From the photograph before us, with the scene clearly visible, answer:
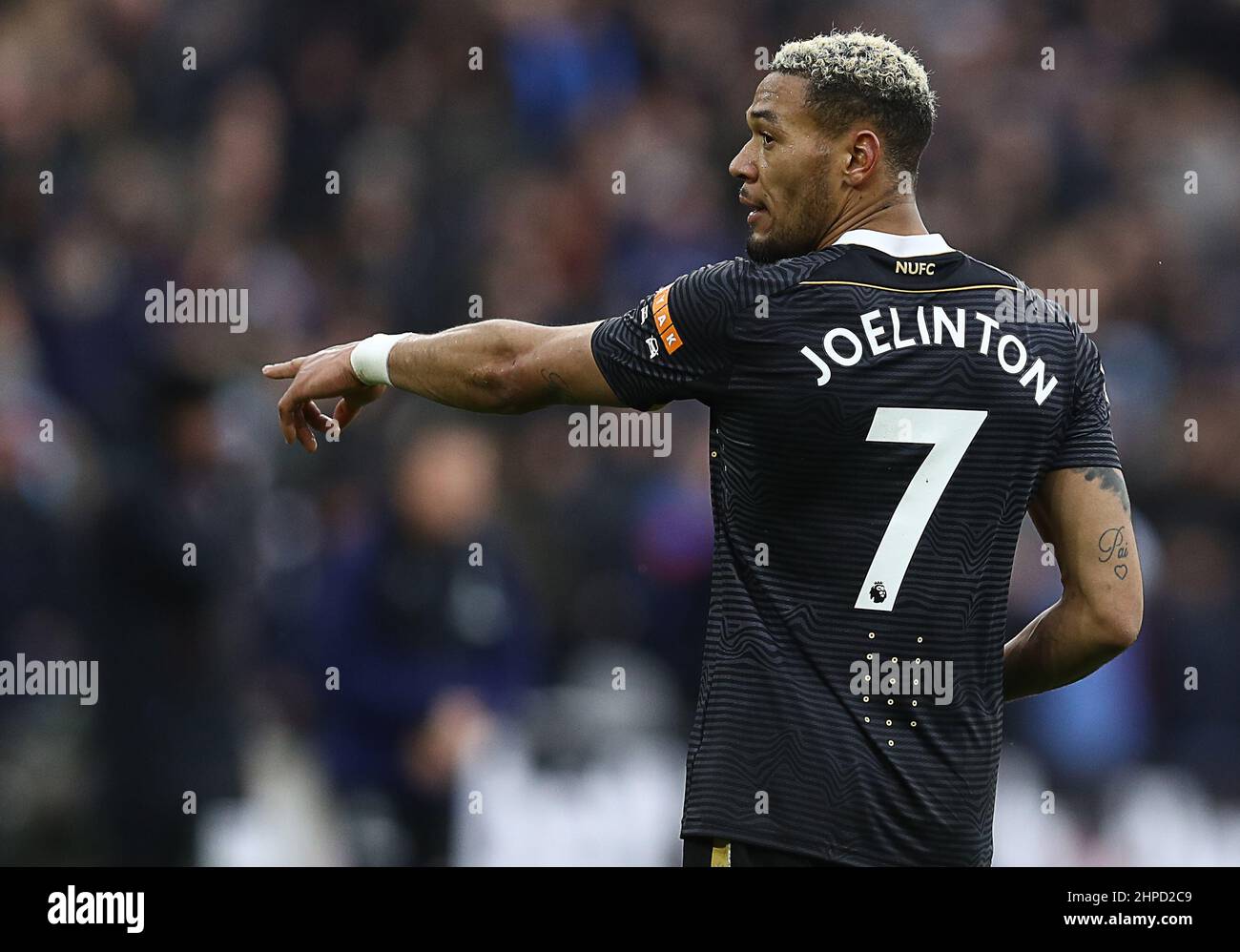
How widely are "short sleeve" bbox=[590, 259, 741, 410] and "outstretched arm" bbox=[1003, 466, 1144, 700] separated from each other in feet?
2.11

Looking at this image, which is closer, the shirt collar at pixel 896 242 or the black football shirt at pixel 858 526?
the black football shirt at pixel 858 526

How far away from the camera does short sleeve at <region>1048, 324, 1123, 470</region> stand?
3.03 m

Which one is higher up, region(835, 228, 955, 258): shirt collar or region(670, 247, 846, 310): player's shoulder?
region(835, 228, 955, 258): shirt collar

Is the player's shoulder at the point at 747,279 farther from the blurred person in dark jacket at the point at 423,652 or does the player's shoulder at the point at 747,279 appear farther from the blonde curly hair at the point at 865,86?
the blurred person in dark jacket at the point at 423,652

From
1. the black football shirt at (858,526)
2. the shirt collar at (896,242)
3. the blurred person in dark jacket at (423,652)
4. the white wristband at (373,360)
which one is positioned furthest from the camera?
the blurred person in dark jacket at (423,652)

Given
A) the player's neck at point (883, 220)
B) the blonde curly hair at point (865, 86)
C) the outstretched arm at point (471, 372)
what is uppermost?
the blonde curly hair at point (865, 86)

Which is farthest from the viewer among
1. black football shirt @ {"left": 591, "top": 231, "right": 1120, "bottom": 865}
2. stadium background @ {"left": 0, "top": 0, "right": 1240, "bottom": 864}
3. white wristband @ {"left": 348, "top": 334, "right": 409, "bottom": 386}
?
stadium background @ {"left": 0, "top": 0, "right": 1240, "bottom": 864}

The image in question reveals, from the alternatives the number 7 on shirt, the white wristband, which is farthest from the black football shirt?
the white wristband

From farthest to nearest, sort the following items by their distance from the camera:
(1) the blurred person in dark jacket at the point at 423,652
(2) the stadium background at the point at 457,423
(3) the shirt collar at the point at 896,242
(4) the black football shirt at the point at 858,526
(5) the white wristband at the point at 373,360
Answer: (2) the stadium background at the point at 457,423 < (1) the blurred person in dark jacket at the point at 423,652 < (5) the white wristband at the point at 373,360 < (3) the shirt collar at the point at 896,242 < (4) the black football shirt at the point at 858,526

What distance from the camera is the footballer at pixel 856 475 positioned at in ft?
9.40

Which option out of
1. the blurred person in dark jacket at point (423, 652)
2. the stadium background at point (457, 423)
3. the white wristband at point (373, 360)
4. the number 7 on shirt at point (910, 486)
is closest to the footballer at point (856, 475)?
the number 7 on shirt at point (910, 486)

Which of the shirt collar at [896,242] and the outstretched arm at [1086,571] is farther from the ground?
the shirt collar at [896,242]

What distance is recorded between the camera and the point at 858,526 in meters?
2.88

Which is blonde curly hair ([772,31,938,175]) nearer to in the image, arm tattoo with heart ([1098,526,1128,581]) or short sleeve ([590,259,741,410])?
short sleeve ([590,259,741,410])
